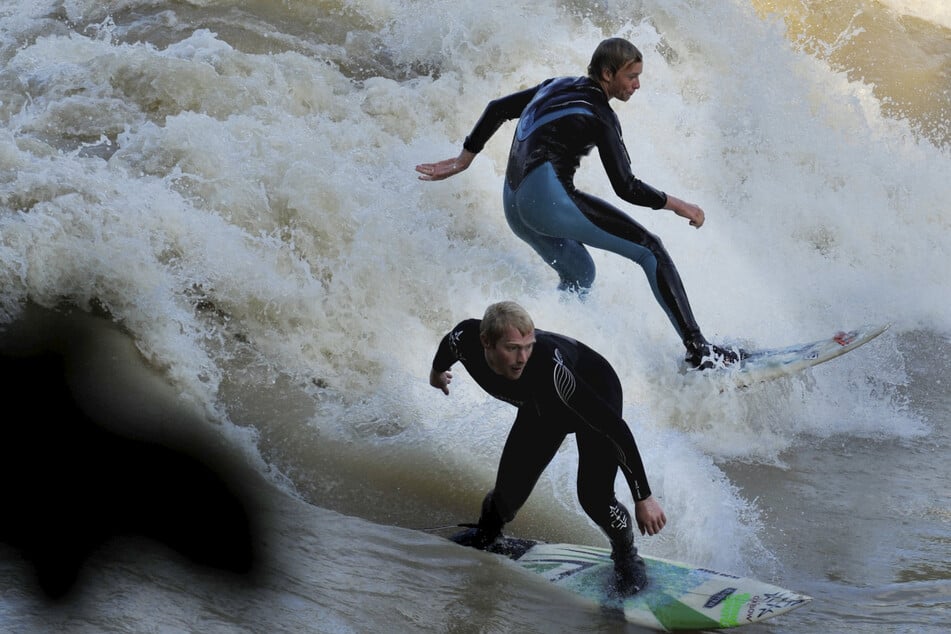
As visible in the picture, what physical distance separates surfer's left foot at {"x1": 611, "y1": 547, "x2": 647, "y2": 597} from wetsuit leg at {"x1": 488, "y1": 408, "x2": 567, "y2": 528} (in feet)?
Result: 1.36

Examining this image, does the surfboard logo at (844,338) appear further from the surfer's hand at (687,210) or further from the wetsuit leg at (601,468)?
the wetsuit leg at (601,468)

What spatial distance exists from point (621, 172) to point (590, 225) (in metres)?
0.39

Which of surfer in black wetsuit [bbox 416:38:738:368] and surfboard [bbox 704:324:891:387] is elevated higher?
surfer in black wetsuit [bbox 416:38:738:368]

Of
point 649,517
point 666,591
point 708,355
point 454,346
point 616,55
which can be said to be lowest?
point 666,591

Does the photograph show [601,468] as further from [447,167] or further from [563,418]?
[447,167]

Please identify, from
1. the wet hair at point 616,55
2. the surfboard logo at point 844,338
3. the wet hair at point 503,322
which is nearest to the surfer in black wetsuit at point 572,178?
the wet hair at point 616,55

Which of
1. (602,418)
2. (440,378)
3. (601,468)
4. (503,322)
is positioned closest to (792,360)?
(601,468)

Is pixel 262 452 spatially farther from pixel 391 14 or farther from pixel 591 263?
pixel 391 14

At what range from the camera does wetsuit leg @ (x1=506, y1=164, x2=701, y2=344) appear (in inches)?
191

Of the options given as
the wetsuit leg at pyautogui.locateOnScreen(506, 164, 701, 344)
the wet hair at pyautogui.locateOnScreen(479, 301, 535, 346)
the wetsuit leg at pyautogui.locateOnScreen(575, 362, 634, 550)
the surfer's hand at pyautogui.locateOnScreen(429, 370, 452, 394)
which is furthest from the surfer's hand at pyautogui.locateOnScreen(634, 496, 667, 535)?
the wetsuit leg at pyautogui.locateOnScreen(506, 164, 701, 344)

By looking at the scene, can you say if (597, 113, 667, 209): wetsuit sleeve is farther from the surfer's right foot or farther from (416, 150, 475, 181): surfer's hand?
the surfer's right foot

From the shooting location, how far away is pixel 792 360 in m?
5.39

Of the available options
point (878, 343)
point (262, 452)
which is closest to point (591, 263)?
point (262, 452)

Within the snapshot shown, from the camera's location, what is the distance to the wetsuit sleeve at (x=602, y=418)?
136 inches
